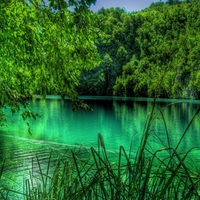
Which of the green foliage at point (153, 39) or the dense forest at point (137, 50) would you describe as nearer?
the dense forest at point (137, 50)

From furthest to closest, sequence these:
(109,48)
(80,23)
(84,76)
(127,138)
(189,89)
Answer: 1. (109,48)
2. (84,76)
3. (189,89)
4. (127,138)
5. (80,23)

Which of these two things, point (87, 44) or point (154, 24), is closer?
point (87, 44)

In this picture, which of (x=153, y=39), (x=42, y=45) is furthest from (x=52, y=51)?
(x=153, y=39)

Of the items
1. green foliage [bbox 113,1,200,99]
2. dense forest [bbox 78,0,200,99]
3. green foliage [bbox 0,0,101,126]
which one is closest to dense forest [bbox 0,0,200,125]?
green foliage [bbox 0,0,101,126]

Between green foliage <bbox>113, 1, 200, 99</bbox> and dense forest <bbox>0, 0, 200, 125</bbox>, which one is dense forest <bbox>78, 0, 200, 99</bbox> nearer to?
green foliage <bbox>113, 1, 200, 99</bbox>

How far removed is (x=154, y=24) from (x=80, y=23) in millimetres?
104894

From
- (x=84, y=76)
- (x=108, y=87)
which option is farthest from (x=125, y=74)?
(x=84, y=76)

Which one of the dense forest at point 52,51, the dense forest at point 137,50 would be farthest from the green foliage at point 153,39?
the dense forest at point 52,51

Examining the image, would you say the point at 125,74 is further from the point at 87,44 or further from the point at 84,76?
the point at 87,44

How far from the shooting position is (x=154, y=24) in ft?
343

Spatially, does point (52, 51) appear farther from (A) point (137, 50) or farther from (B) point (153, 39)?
(A) point (137, 50)

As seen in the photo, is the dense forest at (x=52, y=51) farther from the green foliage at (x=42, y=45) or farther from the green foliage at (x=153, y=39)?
the green foliage at (x=153, y=39)

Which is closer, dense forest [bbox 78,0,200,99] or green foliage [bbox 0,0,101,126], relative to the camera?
green foliage [bbox 0,0,101,126]

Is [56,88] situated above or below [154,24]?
below
